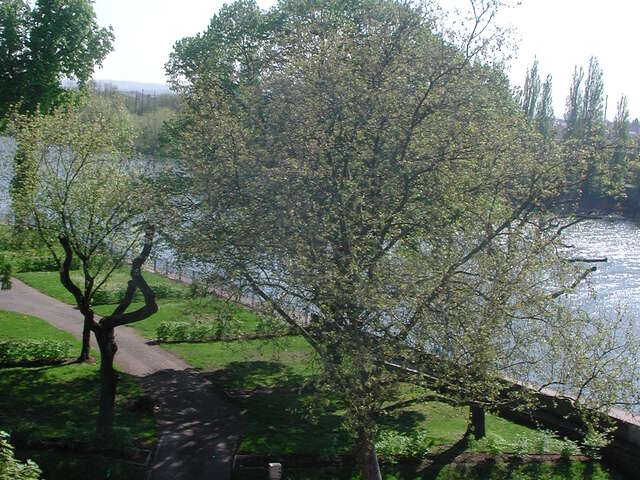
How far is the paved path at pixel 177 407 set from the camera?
46.8 feet

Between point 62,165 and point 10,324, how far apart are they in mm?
8211

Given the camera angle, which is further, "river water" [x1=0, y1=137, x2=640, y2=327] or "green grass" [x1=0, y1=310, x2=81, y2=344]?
"river water" [x1=0, y1=137, x2=640, y2=327]

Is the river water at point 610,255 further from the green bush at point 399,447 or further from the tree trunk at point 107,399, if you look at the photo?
the green bush at point 399,447

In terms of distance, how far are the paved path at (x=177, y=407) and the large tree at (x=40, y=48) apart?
896cm

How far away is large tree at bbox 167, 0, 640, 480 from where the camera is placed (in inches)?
453

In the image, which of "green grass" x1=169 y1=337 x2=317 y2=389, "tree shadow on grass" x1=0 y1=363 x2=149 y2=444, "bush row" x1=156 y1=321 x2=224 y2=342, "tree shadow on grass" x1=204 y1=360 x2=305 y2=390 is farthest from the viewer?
"bush row" x1=156 y1=321 x2=224 y2=342

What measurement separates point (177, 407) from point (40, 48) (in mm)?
19031

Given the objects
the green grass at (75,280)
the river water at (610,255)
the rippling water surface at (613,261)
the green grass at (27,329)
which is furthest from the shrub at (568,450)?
the green grass at (75,280)

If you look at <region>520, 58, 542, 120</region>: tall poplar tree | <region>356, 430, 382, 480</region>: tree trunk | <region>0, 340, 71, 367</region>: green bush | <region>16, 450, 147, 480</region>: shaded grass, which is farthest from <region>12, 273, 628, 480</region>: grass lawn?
<region>520, 58, 542, 120</region>: tall poplar tree

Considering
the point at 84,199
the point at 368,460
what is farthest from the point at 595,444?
the point at 84,199

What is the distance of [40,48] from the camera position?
29391 mm

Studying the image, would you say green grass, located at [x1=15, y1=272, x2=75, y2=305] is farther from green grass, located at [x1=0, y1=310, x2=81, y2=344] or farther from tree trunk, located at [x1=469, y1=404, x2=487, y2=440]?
tree trunk, located at [x1=469, y1=404, x2=487, y2=440]

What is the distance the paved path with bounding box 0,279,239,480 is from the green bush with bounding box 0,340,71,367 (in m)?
1.77

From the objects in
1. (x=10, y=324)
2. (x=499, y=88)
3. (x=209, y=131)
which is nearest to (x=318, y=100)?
(x=209, y=131)
